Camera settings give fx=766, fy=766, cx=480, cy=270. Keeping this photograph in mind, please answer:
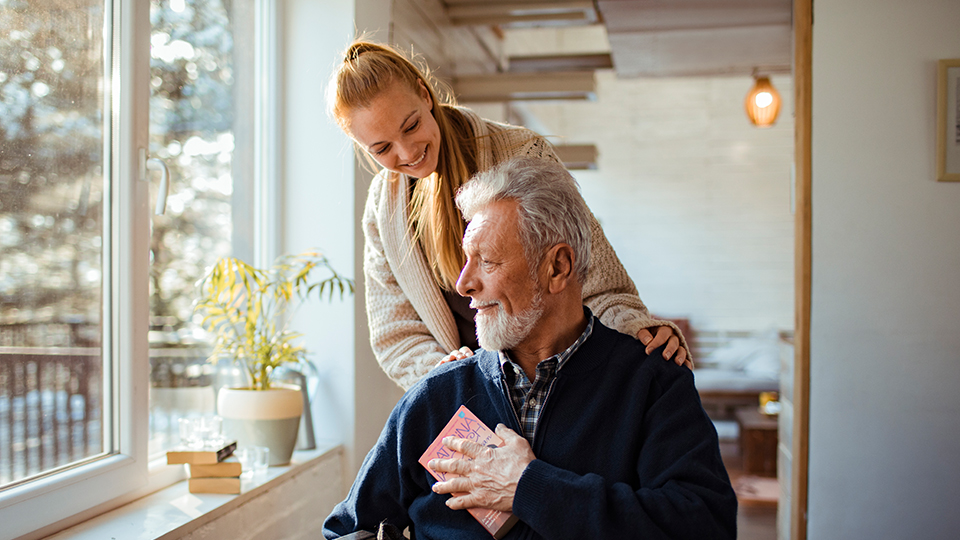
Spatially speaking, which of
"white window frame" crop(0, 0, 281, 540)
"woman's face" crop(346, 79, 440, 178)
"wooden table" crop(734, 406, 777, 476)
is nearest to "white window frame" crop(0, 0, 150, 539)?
"white window frame" crop(0, 0, 281, 540)

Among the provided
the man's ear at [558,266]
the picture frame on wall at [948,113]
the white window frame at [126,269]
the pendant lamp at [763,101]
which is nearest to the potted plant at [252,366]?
the white window frame at [126,269]

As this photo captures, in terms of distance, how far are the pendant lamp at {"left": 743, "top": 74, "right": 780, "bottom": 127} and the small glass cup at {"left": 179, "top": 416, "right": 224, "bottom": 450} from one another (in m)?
3.92

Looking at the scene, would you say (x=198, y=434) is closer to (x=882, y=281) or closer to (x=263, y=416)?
(x=263, y=416)

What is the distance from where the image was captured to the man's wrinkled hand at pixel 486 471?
137cm

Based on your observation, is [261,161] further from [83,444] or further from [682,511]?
[682,511]

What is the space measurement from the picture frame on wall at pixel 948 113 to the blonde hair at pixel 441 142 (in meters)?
2.21

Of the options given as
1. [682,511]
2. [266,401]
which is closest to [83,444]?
[266,401]

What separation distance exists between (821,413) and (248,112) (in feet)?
8.34

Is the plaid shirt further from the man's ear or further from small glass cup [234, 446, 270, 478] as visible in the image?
small glass cup [234, 446, 270, 478]

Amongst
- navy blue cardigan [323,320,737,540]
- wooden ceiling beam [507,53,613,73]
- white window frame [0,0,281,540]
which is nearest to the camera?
navy blue cardigan [323,320,737,540]

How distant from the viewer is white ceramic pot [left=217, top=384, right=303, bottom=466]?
2.33 meters

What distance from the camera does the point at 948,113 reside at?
9.90 feet

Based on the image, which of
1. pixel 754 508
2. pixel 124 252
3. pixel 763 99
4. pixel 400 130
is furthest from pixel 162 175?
pixel 763 99

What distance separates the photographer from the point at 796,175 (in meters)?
3.16
